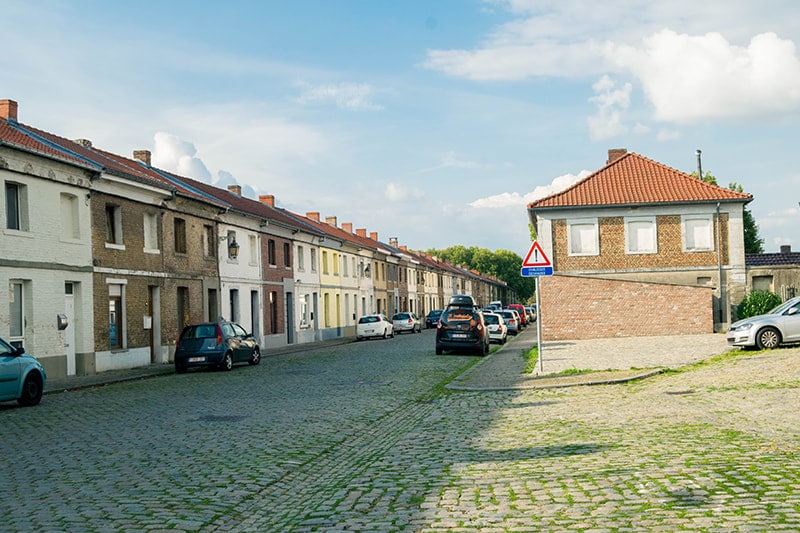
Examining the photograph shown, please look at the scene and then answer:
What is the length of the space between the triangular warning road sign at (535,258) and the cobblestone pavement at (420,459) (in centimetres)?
340

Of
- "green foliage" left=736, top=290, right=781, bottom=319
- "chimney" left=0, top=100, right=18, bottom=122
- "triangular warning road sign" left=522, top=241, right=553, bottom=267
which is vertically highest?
"chimney" left=0, top=100, right=18, bottom=122

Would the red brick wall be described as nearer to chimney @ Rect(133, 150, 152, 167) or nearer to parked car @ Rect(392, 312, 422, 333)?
chimney @ Rect(133, 150, 152, 167)

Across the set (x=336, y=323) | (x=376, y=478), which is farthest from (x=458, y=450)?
(x=336, y=323)

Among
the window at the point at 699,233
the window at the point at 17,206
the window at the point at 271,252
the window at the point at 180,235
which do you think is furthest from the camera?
the window at the point at 271,252

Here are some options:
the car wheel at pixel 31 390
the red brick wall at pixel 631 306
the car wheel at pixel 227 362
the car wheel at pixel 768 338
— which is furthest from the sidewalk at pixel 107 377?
the car wheel at pixel 768 338

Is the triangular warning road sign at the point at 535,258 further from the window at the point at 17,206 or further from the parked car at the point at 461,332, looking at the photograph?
the window at the point at 17,206

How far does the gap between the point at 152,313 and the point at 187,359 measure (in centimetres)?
545

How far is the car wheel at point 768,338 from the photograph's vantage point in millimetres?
22078

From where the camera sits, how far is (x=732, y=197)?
124ft

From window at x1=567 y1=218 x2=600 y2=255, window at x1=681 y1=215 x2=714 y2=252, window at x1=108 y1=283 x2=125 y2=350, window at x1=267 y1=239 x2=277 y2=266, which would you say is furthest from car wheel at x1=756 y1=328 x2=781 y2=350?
window at x1=267 y1=239 x2=277 y2=266

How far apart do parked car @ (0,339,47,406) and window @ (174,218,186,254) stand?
1601 cm

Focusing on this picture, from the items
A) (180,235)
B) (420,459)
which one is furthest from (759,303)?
(420,459)

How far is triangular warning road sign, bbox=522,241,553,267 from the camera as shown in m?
18.7

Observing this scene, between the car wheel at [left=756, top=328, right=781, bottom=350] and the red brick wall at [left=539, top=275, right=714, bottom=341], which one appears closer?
the car wheel at [left=756, top=328, right=781, bottom=350]
